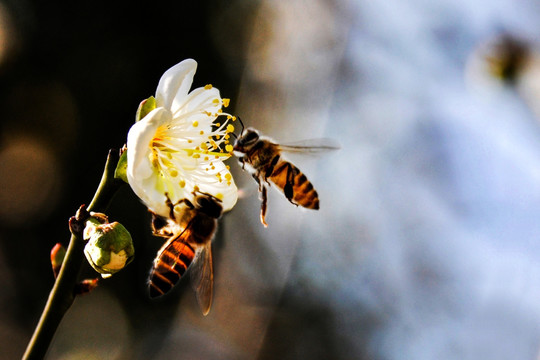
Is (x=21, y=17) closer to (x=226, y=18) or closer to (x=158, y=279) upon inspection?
(x=226, y=18)

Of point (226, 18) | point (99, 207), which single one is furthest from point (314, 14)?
point (99, 207)

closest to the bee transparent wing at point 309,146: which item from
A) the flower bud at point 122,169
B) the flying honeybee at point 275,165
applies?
the flying honeybee at point 275,165

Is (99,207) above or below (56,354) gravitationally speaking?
above

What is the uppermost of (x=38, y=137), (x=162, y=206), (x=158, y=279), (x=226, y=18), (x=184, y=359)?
(x=162, y=206)

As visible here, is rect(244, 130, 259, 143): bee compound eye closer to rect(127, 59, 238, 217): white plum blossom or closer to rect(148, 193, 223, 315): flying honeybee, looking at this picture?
rect(127, 59, 238, 217): white plum blossom

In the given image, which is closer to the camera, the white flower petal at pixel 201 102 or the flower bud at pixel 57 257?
the flower bud at pixel 57 257

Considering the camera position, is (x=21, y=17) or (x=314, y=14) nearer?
(x=21, y=17)

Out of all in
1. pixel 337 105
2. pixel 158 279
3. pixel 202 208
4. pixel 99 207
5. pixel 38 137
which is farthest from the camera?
pixel 337 105

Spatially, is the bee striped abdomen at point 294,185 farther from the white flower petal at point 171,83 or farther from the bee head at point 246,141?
the white flower petal at point 171,83
